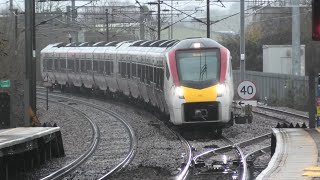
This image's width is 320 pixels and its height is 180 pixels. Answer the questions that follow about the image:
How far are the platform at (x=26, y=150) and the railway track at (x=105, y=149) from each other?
2.82 ft

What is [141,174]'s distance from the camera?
532 inches

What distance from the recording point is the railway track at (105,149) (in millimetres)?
14119

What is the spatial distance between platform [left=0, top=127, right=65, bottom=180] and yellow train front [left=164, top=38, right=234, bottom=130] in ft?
13.7

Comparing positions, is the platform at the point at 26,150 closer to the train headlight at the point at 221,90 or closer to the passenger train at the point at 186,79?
the passenger train at the point at 186,79

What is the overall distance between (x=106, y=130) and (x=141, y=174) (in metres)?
10.7

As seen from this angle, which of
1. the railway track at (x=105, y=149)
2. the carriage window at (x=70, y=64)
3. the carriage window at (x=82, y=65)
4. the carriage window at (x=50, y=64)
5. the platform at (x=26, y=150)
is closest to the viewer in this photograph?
the platform at (x=26, y=150)

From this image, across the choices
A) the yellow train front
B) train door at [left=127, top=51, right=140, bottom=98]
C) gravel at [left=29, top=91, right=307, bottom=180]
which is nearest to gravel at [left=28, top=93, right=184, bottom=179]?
gravel at [left=29, top=91, right=307, bottom=180]

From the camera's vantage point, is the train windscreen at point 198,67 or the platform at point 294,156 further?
the train windscreen at point 198,67

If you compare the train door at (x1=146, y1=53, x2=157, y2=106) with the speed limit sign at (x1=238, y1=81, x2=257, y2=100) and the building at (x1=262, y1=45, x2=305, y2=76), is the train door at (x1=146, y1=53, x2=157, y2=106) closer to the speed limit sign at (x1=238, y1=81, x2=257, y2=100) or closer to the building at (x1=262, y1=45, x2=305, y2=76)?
the speed limit sign at (x1=238, y1=81, x2=257, y2=100)

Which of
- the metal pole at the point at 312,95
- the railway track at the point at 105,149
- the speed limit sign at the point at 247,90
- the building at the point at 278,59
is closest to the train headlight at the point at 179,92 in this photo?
the railway track at the point at 105,149

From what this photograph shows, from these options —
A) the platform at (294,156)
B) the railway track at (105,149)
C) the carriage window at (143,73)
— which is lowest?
the railway track at (105,149)

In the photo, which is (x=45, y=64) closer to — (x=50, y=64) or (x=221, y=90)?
(x=50, y=64)

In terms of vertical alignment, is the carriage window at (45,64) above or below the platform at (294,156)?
above

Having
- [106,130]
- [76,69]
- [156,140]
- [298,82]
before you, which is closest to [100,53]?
[76,69]
